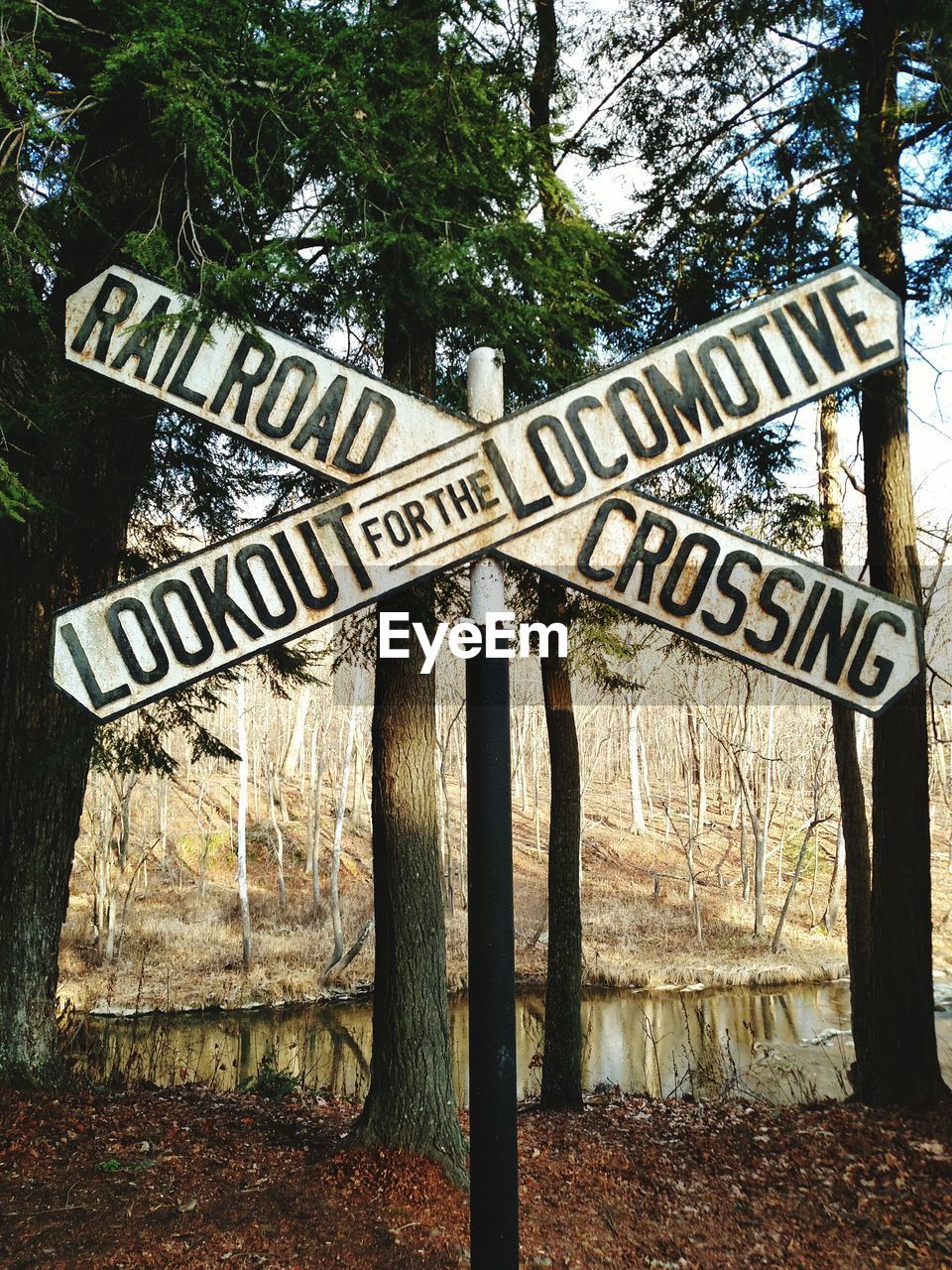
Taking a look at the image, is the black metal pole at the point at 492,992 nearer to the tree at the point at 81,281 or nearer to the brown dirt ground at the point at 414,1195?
the tree at the point at 81,281

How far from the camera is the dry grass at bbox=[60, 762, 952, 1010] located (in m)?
18.5

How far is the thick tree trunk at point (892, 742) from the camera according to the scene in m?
6.14

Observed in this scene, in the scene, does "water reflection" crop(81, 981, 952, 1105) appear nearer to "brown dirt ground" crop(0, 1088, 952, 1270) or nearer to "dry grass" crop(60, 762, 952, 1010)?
"dry grass" crop(60, 762, 952, 1010)

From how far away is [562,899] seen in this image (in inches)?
352

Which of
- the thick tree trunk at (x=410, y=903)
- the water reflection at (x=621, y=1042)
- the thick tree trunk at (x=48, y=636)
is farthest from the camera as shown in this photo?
the water reflection at (x=621, y=1042)

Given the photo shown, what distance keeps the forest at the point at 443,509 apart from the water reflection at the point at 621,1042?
0.91 m

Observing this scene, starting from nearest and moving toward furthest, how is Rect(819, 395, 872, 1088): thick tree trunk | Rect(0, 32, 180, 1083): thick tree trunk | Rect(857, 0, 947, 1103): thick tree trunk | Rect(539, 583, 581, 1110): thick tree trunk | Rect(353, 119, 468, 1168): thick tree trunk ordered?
1. Rect(353, 119, 468, 1168): thick tree trunk
2. Rect(0, 32, 180, 1083): thick tree trunk
3. Rect(857, 0, 947, 1103): thick tree trunk
4. Rect(539, 583, 581, 1110): thick tree trunk
5. Rect(819, 395, 872, 1088): thick tree trunk

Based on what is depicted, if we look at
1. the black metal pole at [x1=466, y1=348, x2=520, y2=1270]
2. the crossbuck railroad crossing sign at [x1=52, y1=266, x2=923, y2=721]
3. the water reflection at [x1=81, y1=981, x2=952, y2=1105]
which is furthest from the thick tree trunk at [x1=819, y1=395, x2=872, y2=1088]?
the black metal pole at [x1=466, y1=348, x2=520, y2=1270]

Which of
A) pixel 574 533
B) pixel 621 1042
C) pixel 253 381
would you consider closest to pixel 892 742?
pixel 574 533

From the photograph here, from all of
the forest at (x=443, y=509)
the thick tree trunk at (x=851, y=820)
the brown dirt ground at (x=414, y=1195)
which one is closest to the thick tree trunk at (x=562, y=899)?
the forest at (x=443, y=509)

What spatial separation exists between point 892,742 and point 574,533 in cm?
579

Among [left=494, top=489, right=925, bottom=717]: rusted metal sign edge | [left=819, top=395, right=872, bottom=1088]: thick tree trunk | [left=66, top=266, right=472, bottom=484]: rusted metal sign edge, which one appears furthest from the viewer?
[left=819, top=395, right=872, bottom=1088]: thick tree trunk

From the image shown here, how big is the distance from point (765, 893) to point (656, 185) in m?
27.9

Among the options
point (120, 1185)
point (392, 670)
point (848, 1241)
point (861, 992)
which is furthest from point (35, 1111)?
point (861, 992)
